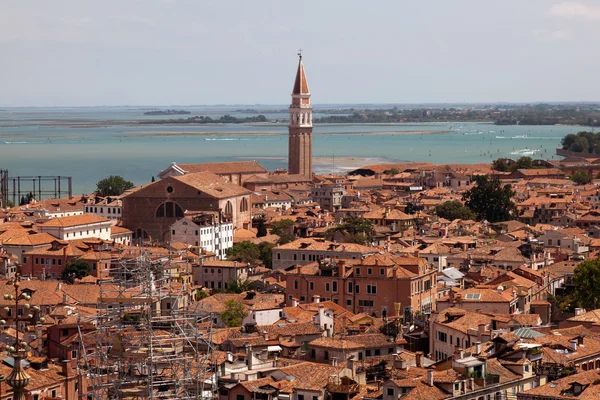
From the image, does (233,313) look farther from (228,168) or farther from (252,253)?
(228,168)

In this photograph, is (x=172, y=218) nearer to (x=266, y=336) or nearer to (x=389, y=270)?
(x=389, y=270)

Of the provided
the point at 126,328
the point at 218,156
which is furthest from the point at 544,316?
the point at 218,156

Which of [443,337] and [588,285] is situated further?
[588,285]

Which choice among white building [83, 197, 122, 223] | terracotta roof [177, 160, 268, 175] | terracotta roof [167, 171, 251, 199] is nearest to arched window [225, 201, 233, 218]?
terracotta roof [167, 171, 251, 199]

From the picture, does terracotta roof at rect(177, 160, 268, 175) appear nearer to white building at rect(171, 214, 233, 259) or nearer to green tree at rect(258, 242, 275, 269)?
white building at rect(171, 214, 233, 259)

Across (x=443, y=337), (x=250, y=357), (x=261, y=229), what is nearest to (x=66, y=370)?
(x=250, y=357)

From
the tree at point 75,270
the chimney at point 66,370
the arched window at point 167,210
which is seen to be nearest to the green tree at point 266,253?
the tree at point 75,270
